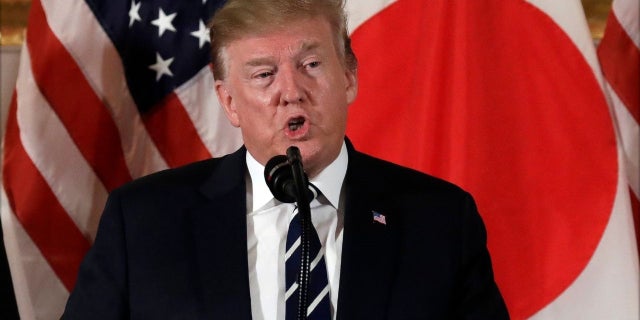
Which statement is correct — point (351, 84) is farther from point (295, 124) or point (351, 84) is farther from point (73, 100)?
point (73, 100)

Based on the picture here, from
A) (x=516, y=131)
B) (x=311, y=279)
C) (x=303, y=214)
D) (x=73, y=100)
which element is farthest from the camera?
(x=73, y=100)

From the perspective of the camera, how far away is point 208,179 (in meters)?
1.87

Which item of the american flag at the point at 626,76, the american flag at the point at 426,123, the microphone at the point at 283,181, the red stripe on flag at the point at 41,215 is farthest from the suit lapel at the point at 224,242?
the american flag at the point at 626,76

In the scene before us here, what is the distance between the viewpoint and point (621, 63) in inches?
99.7

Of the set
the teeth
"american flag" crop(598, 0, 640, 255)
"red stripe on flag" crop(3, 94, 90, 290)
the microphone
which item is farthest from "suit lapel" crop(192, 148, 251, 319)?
"american flag" crop(598, 0, 640, 255)

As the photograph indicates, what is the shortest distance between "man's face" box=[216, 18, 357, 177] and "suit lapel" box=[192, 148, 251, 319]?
86mm

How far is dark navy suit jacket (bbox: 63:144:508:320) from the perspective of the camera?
1698mm

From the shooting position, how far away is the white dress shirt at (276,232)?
172 centimetres

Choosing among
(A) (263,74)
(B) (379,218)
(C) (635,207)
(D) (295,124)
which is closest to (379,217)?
(B) (379,218)

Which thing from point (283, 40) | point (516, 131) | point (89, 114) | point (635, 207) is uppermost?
point (283, 40)

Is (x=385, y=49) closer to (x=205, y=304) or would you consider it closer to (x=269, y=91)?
(x=269, y=91)

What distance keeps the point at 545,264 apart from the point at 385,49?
0.73m

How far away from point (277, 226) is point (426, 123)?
84cm

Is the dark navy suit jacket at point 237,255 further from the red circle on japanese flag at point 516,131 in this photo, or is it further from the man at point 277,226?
the red circle on japanese flag at point 516,131
